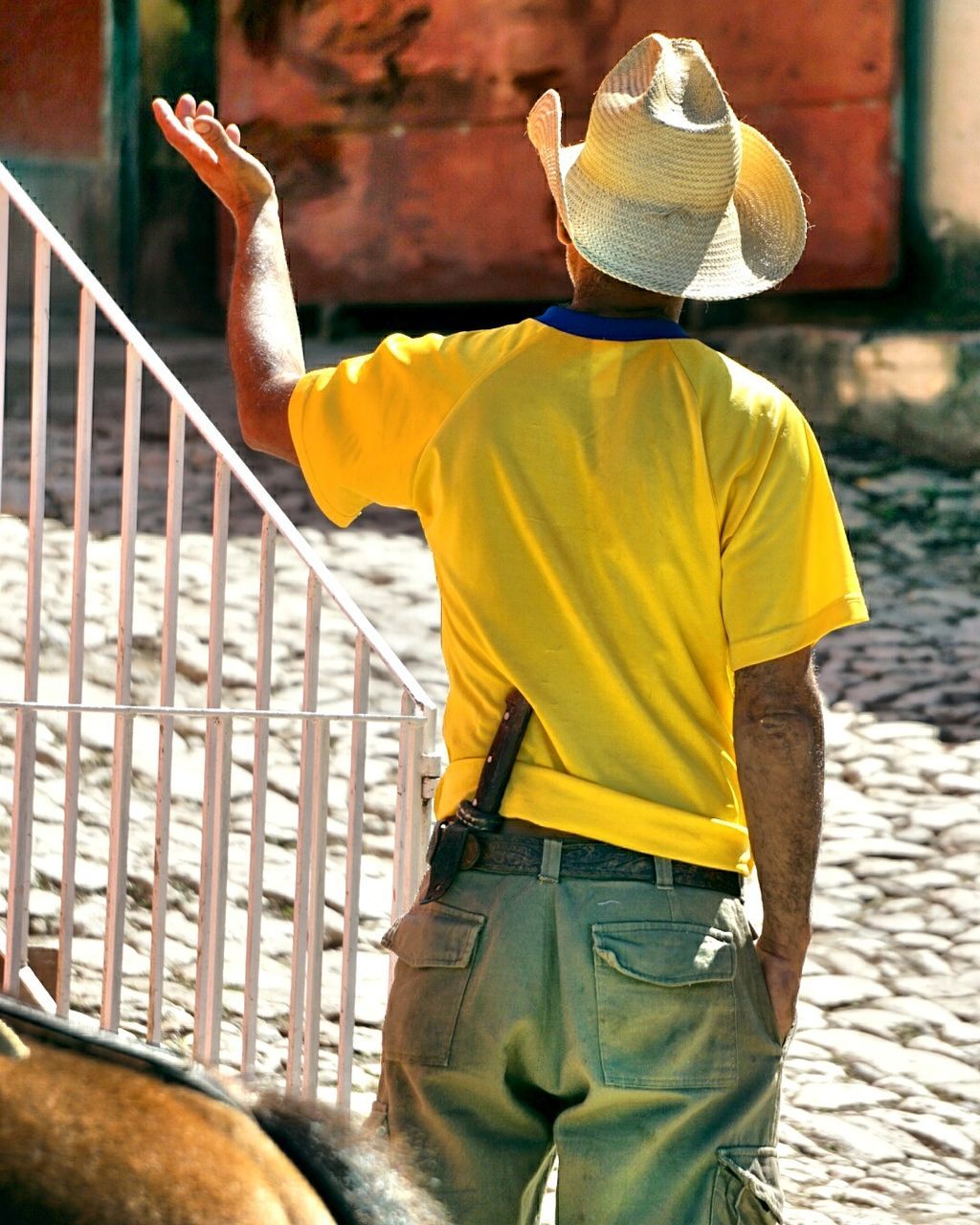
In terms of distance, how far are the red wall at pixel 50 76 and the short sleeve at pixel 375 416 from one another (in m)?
10.8

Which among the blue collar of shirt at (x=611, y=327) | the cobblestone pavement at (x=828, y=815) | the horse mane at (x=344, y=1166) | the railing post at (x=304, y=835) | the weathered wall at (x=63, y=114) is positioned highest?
the weathered wall at (x=63, y=114)

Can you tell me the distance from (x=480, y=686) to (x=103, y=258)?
36.6 ft

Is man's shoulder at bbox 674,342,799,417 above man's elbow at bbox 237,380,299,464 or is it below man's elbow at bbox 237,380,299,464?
above

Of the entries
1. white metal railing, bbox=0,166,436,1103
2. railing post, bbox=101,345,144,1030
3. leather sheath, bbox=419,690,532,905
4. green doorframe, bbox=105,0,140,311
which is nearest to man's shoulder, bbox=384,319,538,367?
leather sheath, bbox=419,690,532,905

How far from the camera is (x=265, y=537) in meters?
3.92

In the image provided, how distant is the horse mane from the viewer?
1741 mm

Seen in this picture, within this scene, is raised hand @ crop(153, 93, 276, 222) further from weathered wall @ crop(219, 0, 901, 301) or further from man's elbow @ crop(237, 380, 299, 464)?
weathered wall @ crop(219, 0, 901, 301)

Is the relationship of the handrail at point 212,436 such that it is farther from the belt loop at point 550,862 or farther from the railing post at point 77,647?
the belt loop at point 550,862

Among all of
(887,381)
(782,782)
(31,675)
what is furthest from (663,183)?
(887,381)

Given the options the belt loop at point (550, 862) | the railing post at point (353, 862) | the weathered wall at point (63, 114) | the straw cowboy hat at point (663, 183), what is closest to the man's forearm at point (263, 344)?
the straw cowboy hat at point (663, 183)

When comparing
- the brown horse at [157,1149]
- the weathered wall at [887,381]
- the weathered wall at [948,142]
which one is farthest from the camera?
the weathered wall at [948,142]

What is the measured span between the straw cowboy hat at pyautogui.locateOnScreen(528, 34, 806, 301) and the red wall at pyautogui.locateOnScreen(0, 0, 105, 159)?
1079 centimetres

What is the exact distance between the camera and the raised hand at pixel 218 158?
283cm

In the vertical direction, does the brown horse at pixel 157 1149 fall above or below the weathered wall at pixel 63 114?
below
